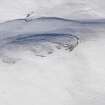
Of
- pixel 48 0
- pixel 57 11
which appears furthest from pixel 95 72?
pixel 48 0

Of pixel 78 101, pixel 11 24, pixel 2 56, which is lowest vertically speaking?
pixel 78 101

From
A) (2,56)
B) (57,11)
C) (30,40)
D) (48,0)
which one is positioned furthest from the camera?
(48,0)

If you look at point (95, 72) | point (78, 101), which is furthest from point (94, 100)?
point (95, 72)

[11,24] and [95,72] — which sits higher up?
[11,24]

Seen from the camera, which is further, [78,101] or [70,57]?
[70,57]

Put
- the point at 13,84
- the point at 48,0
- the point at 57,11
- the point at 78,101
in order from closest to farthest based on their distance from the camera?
1. the point at 78,101
2. the point at 13,84
3. the point at 57,11
4. the point at 48,0

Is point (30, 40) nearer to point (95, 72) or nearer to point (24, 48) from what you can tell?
point (24, 48)
